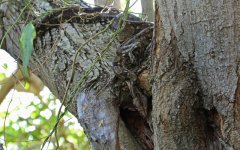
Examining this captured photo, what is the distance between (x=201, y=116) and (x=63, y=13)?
56 cm

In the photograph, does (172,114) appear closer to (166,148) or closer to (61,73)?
(166,148)

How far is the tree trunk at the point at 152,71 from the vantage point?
2.46ft

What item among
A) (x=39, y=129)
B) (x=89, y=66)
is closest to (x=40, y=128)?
(x=39, y=129)

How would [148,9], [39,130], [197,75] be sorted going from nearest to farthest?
[197,75]
[148,9]
[39,130]

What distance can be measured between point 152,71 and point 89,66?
0.28 metres

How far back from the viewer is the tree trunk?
750 mm

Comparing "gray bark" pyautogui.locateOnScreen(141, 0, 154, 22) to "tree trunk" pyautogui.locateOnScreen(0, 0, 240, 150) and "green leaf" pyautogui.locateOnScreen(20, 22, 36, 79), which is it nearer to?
"tree trunk" pyautogui.locateOnScreen(0, 0, 240, 150)

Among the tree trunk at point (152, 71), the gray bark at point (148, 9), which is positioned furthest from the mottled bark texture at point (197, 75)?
the gray bark at point (148, 9)

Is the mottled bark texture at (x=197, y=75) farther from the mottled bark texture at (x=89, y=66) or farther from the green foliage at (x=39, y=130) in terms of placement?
the green foliage at (x=39, y=130)

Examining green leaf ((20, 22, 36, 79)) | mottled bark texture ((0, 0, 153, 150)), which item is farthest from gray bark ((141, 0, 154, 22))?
green leaf ((20, 22, 36, 79))

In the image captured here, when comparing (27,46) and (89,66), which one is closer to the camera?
(27,46)

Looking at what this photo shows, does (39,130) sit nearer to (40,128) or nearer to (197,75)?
(40,128)

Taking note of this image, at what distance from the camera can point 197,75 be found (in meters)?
0.78

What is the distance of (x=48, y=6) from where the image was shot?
4.17 ft
